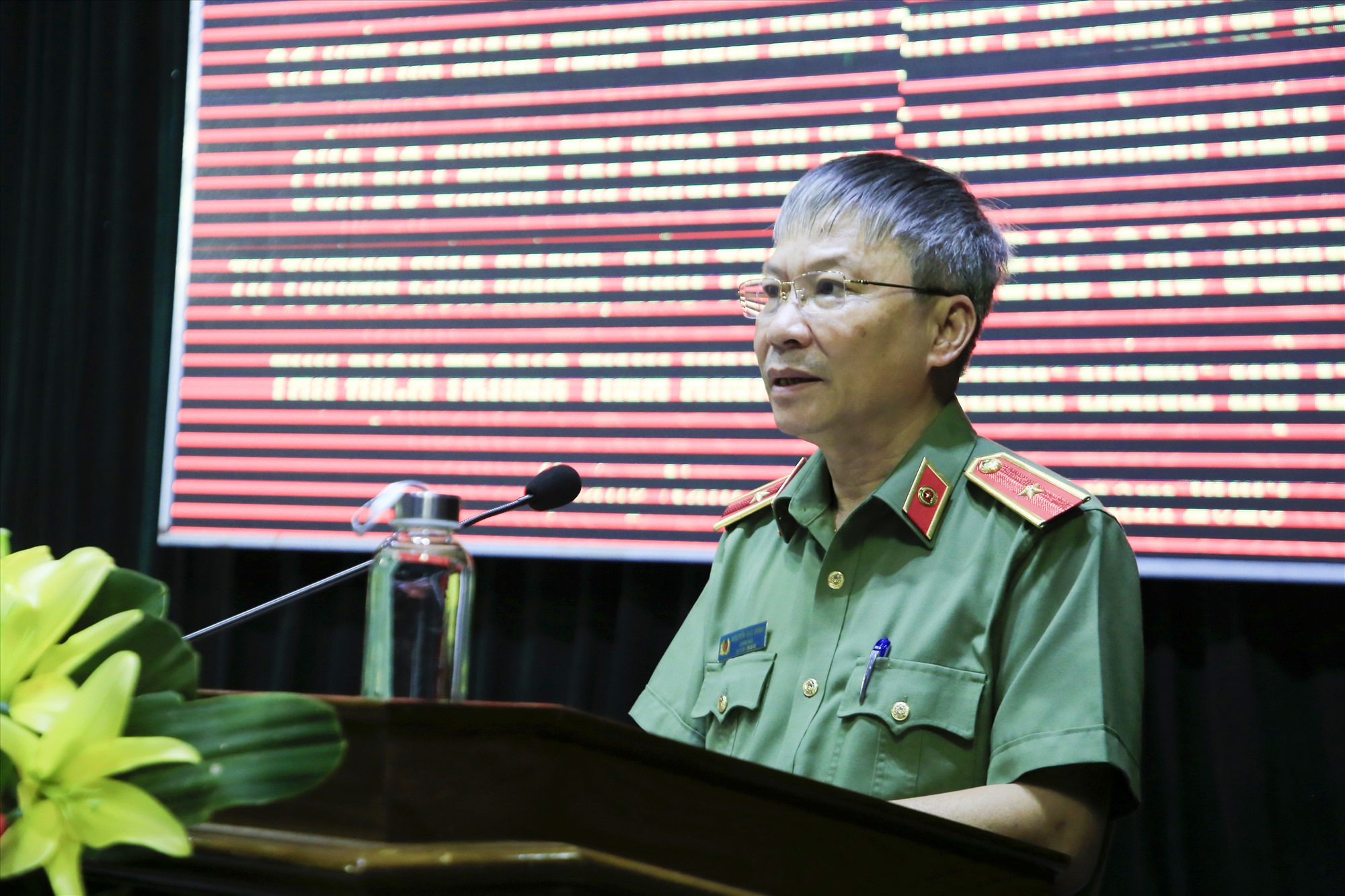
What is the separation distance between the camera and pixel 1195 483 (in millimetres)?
2086

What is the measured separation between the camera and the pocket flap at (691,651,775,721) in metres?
1.55

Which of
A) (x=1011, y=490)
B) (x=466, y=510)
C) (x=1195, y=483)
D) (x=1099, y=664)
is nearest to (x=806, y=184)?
(x=1011, y=490)

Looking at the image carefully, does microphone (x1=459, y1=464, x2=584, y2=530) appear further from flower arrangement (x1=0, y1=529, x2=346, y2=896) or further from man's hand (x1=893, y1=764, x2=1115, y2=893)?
flower arrangement (x1=0, y1=529, x2=346, y2=896)

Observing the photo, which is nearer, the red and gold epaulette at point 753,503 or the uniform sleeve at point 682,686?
the uniform sleeve at point 682,686

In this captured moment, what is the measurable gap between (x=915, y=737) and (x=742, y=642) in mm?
320

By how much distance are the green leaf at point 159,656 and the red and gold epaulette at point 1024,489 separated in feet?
3.27

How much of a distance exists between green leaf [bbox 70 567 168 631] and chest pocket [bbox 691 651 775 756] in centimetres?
97

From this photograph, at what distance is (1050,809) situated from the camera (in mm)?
1249

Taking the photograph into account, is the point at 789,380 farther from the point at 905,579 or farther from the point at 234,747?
the point at 234,747

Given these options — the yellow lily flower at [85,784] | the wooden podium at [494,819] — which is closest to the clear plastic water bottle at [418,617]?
the wooden podium at [494,819]

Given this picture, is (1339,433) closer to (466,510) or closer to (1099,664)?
(1099,664)

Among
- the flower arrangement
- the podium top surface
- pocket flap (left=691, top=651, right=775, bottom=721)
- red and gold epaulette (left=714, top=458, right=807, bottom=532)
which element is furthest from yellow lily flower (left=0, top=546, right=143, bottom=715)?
red and gold epaulette (left=714, top=458, right=807, bottom=532)

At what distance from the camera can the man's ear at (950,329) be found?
64.3 inches

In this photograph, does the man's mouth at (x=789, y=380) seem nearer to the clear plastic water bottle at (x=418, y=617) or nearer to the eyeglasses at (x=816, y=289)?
the eyeglasses at (x=816, y=289)
